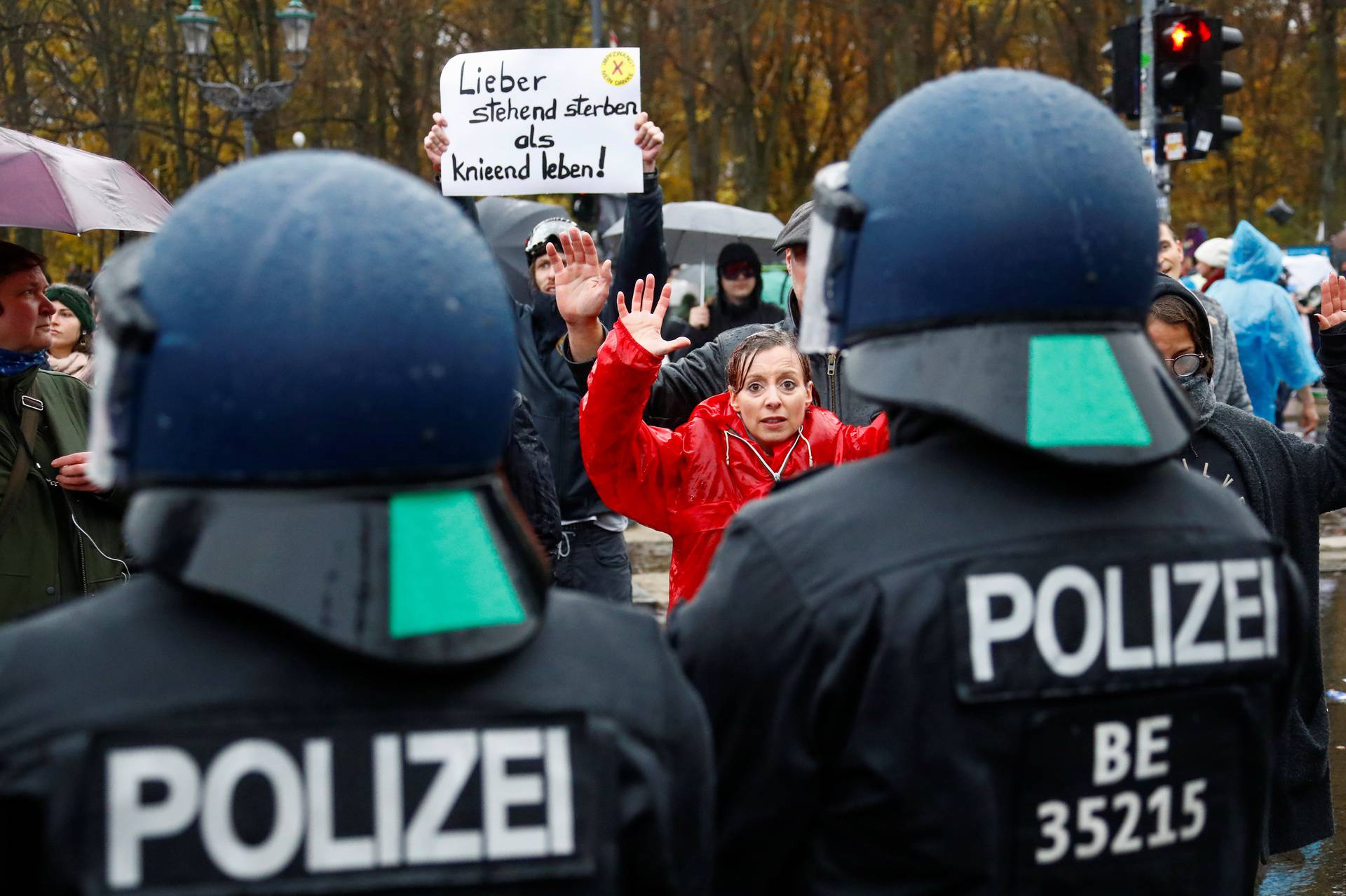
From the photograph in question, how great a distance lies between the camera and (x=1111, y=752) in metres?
1.75

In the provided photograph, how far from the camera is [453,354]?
142 cm

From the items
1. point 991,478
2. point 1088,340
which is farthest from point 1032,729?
point 1088,340

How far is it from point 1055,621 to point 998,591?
75mm

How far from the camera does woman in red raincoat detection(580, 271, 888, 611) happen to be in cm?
368

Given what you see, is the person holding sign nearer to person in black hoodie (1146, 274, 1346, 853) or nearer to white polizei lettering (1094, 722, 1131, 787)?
person in black hoodie (1146, 274, 1346, 853)

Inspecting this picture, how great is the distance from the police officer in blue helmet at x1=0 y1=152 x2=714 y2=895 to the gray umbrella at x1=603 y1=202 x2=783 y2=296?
1355 cm

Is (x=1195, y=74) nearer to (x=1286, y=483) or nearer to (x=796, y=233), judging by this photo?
(x=796, y=233)

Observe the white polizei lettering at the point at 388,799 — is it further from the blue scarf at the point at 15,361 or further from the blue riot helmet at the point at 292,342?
the blue scarf at the point at 15,361

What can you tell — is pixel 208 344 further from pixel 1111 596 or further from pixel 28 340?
pixel 28 340

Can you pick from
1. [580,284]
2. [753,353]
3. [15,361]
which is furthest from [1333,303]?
[15,361]

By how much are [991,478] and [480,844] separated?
2.46ft

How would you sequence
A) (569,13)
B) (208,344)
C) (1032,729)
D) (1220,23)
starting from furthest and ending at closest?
1. (569,13)
2. (1220,23)
3. (1032,729)
4. (208,344)

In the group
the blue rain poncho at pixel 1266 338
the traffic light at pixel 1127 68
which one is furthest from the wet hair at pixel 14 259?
the traffic light at pixel 1127 68

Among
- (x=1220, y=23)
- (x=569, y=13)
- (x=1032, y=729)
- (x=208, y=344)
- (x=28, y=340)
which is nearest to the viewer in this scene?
(x=208, y=344)
